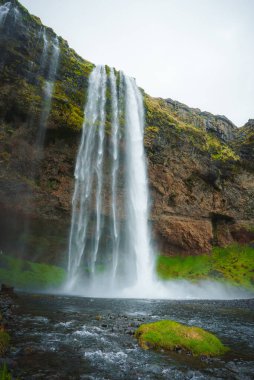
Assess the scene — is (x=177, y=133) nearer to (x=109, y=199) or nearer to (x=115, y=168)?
(x=115, y=168)

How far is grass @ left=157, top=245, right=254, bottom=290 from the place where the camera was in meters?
41.1

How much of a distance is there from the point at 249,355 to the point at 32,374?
23.4 feet

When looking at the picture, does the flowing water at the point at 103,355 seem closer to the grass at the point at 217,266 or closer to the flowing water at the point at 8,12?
the grass at the point at 217,266

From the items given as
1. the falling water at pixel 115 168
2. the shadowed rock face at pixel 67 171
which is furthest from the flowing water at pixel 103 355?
the falling water at pixel 115 168

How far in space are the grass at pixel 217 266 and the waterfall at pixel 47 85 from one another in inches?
1010

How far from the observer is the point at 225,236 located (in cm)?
5047

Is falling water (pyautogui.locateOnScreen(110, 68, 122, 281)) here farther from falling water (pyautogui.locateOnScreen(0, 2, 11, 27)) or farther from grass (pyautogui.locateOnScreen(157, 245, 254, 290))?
falling water (pyautogui.locateOnScreen(0, 2, 11, 27))

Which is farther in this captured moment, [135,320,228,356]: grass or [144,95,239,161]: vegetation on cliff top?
[144,95,239,161]: vegetation on cliff top

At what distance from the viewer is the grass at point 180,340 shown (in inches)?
390

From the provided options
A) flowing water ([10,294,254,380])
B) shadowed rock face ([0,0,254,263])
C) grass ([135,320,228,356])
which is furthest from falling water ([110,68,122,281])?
grass ([135,320,228,356])

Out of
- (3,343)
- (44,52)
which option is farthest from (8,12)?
(3,343)

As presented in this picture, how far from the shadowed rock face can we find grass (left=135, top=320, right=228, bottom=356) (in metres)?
29.9

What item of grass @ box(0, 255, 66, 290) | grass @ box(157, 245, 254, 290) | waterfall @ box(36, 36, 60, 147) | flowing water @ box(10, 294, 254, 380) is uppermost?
waterfall @ box(36, 36, 60, 147)

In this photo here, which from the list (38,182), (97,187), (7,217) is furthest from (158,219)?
(7,217)
